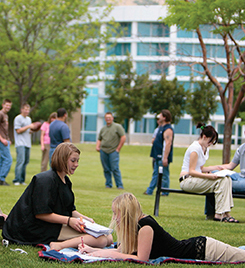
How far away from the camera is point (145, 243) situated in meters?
4.07

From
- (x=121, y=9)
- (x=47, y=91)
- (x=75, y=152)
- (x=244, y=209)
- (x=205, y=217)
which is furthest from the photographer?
(x=121, y=9)

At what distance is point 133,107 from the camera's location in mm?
45469

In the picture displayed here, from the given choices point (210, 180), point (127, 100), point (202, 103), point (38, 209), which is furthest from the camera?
point (127, 100)

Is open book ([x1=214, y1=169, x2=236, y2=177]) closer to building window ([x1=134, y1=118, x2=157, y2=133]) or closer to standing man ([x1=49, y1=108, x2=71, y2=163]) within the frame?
standing man ([x1=49, y1=108, x2=71, y2=163])

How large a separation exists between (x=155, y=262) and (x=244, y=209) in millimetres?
6509

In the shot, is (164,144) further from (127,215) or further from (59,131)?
(127,215)

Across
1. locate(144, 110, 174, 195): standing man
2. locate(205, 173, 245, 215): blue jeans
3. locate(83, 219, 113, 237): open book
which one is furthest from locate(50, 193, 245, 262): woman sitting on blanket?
locate(144, 110, 174, 195): standing man

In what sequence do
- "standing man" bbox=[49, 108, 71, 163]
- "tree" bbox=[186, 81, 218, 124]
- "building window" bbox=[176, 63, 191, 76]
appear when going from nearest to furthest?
"standing man" bbox=[49, 108, 71, 163], "building window" bbox=[176, 63, 191, 76], "tree" bbox=[186, 81, 218, 124]

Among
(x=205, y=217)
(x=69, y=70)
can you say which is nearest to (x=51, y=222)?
(x=205, y=217)

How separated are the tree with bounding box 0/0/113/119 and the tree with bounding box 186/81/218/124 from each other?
19.2m

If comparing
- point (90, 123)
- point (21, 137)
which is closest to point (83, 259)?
point (21, 137)

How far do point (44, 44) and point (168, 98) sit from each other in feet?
69.7

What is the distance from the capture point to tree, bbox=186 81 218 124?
4375 centimetres

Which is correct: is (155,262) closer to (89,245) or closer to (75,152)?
(89,245)
